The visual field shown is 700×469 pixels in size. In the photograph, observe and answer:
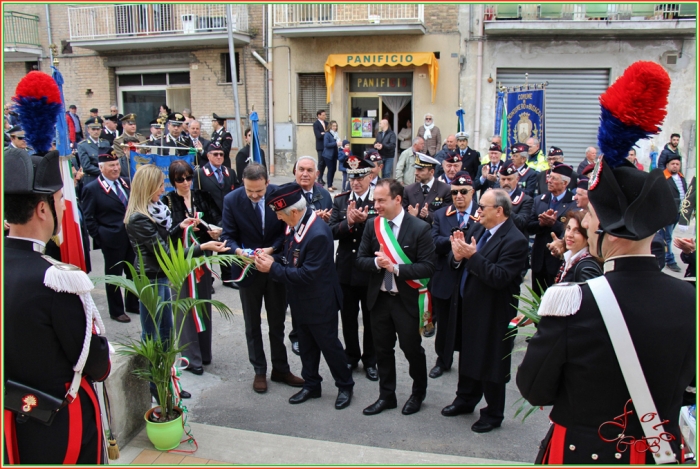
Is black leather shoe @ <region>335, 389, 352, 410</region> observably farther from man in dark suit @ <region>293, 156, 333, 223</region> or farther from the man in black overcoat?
the man in black overcoat

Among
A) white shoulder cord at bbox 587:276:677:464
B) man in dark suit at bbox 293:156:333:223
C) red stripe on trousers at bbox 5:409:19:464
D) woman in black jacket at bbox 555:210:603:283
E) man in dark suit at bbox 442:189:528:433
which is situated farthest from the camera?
man in dark suit at bbox 293:156:333:223

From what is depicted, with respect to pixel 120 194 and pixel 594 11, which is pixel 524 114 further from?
pixel 120 194

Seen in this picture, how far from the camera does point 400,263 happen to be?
179 inches

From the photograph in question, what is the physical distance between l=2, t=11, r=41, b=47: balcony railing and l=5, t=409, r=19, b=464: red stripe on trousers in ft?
72.8

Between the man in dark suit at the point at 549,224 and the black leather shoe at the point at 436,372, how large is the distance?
1.65 m

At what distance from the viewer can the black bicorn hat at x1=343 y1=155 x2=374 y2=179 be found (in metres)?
5.68

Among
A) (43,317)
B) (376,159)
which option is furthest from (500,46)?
(43,317)

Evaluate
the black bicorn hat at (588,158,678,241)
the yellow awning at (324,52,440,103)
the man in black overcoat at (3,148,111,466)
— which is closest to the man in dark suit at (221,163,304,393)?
the man in black overcoat at (3,148,111,466)

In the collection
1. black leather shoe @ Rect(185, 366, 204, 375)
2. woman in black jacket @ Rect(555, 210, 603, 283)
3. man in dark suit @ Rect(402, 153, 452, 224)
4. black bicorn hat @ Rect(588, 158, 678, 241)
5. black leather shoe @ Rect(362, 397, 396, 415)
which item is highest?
black bicorn hat @ Rect(588, 158, 678, 241)

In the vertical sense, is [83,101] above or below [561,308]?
above

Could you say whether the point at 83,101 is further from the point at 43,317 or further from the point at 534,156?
the point at 43,317

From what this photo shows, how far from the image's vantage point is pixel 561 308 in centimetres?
220

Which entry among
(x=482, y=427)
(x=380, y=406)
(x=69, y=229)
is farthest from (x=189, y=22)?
(x=482, y=427)

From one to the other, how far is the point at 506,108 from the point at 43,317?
11011 millimetres
